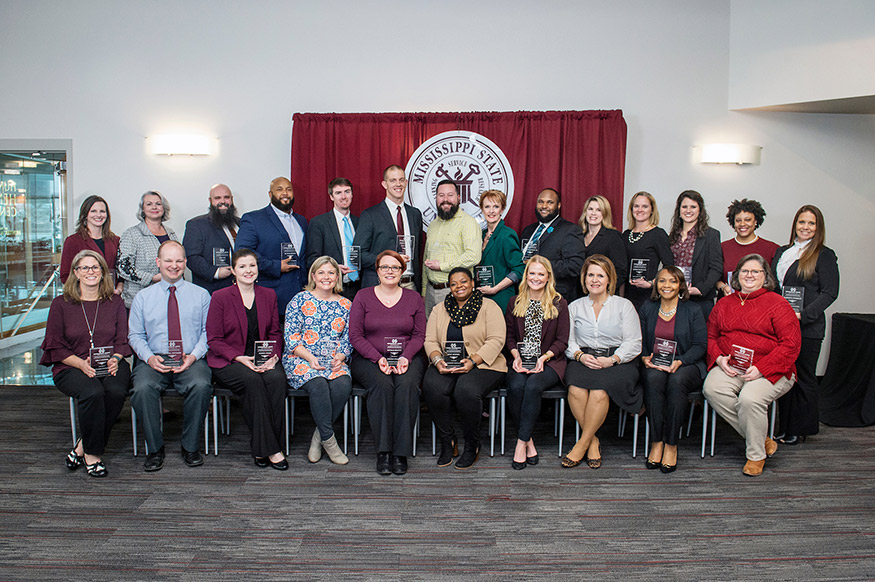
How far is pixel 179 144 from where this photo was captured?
532 centimetres

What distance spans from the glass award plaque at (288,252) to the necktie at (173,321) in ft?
2.92

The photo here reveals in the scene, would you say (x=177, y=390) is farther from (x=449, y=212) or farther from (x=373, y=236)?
(x=449, y=212)

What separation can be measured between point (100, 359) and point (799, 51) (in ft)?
18.5

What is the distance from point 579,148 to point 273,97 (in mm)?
2707

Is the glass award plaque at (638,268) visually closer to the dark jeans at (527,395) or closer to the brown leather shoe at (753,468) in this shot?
the dark jeans at (527,395)

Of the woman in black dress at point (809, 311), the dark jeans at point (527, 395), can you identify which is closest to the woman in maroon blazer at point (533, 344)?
the dark jeans at point (527, 395)

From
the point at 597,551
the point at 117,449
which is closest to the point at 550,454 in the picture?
the point at 597,551

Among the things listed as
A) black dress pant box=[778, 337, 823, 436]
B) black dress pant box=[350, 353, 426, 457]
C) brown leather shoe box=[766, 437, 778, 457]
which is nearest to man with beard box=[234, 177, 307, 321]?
black dress pant box=[350, 353, 426, 457]

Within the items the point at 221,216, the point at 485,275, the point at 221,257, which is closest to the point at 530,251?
the point at 485,275

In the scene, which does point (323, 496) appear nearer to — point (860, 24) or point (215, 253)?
point (215, 253)

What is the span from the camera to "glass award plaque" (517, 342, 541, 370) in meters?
3.88

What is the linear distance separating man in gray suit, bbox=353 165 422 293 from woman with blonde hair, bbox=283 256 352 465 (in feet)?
1.56

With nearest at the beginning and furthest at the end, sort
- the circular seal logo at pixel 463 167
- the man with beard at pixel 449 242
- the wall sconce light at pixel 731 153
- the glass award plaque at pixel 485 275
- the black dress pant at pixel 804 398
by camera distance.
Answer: the black dress pant at pixel 804 398
the glass award plaque at pixel 485 275
the man with beard at pixel 449 242
the wall sconce light at pixel 731 153
the circular seal logo at pixel 463 167

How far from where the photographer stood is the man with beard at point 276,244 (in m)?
4.55
